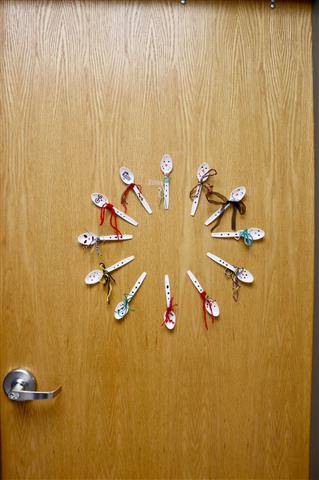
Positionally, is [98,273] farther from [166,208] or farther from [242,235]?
[242,235]

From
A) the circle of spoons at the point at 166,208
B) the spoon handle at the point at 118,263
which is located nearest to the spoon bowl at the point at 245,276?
the circle of spoons at the point at 166,208

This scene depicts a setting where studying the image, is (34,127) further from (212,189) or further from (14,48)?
(212,189)

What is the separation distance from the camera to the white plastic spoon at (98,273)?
0.90m

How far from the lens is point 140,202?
2.95ft

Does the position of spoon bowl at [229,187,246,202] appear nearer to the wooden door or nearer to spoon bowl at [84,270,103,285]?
the wooden door

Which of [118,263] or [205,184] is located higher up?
[205,184]

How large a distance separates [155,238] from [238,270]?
26 cm

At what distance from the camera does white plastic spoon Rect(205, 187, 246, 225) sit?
0.90m

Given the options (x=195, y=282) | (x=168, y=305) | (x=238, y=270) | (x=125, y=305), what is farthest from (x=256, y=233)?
(x=125, y=305)

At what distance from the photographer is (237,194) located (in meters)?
0.90

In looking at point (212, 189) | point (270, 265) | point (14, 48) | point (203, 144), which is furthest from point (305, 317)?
point (14, 48)

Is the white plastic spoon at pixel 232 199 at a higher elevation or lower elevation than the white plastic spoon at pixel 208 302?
higher

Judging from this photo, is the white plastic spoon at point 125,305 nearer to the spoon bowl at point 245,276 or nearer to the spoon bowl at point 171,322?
the spoon bowl at point 171,322

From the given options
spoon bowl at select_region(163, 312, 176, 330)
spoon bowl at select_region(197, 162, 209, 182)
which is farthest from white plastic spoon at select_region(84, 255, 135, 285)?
spoon bowl at select_region(197, 162, 209, 182)
